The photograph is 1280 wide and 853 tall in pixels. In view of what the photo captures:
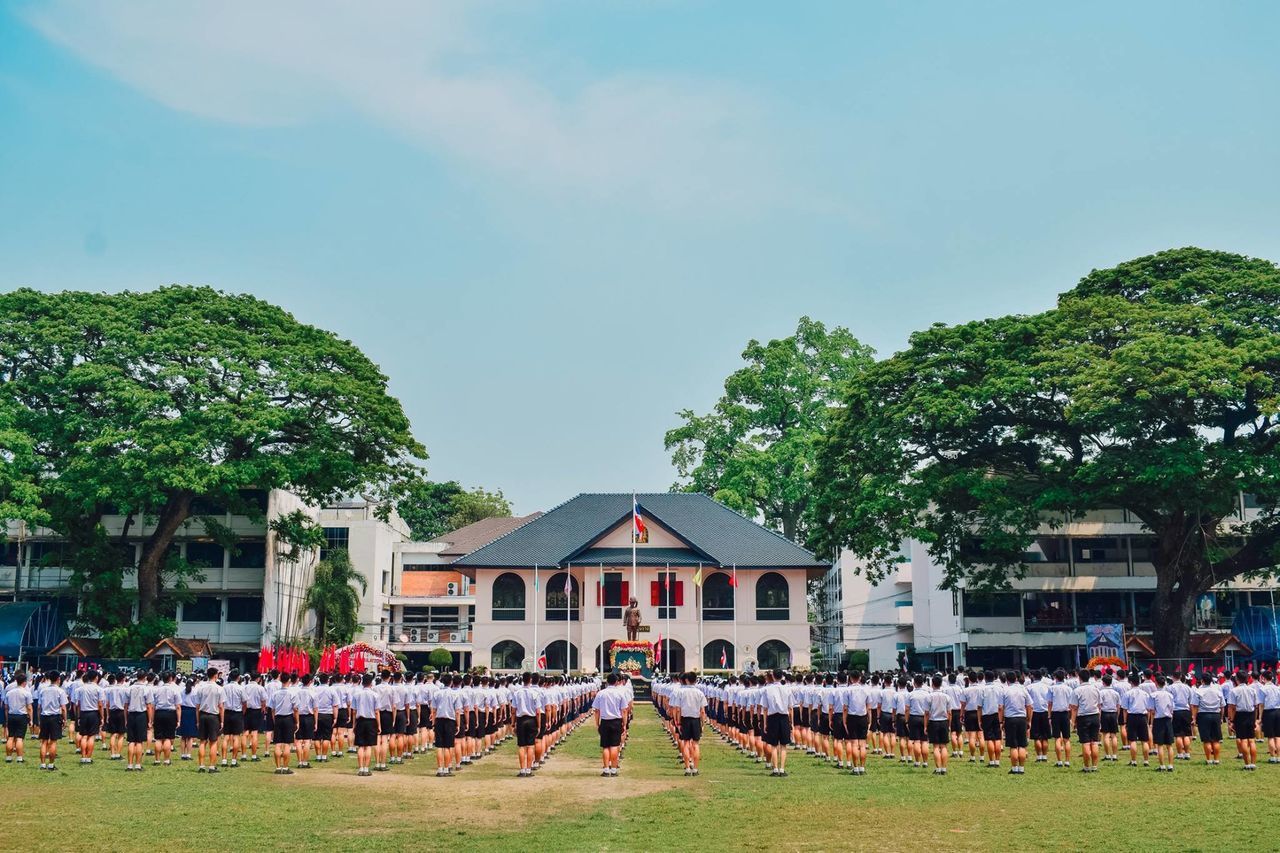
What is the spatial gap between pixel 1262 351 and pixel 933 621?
80.7ft

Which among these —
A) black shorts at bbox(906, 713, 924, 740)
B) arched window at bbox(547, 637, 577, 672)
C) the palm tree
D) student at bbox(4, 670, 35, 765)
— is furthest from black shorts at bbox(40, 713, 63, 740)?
arched window at bbox(547, 637, 577, 672)

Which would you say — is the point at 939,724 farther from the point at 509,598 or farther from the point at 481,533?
the point at 481,533

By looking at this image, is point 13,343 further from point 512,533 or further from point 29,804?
point 29,804

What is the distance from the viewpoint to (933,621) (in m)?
56.1

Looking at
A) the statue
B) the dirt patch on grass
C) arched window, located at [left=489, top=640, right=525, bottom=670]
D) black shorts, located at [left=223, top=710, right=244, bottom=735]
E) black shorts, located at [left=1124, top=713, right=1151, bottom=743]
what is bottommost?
the dirt patch on grass

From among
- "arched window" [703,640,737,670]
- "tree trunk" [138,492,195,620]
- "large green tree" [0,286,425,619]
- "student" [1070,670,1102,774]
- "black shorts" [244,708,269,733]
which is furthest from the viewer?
"arched window" [703,640,737,670]

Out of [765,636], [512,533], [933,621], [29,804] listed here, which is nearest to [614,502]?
[512,533]

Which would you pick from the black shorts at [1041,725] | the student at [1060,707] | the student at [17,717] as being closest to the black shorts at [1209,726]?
the student at [1060,707]

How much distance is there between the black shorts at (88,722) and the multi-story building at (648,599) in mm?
31252

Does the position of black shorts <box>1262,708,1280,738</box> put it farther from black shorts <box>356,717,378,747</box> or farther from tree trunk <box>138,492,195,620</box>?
tree trunk <box>138,492,195,620</box>

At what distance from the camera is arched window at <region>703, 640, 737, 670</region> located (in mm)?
51438

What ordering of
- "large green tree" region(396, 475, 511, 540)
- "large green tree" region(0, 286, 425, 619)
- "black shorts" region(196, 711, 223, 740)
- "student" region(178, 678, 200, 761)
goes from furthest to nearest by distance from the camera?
"large green tree" region(396, 475, 511, 540) → "large green tree" region(0, 286, 425, 619) → "student" region(178, 678, 200, 761) → "black shorts" region(196, 711, 223, 740)

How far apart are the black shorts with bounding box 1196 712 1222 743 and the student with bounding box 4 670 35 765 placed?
1938 centimetres

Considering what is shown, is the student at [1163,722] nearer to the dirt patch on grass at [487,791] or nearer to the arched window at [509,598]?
the dirt patch on grass at [487,791]
